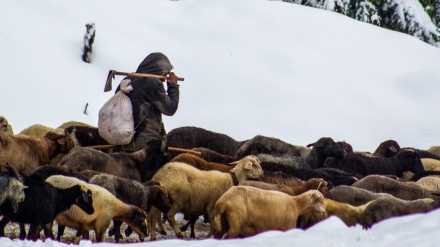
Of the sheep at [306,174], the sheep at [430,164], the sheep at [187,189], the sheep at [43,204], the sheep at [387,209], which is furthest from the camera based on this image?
Answer: the sheep at [430,164]

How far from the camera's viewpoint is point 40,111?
24.0 metres

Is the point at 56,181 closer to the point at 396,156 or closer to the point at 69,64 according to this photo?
the point at 396,156

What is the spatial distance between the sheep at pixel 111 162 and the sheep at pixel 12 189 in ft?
6.46

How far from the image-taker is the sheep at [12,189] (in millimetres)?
11836

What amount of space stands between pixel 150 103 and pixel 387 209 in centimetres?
344

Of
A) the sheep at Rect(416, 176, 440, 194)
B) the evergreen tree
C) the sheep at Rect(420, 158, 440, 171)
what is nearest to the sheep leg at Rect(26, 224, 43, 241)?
the sheep at Rect(416, 176, 440, 194)

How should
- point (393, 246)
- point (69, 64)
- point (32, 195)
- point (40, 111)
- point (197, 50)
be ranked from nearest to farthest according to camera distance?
point (393, 246) → point (32, 195) → point (40, 111) → point (69, 64) → point (197, 50)

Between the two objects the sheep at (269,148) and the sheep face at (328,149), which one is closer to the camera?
the sheep face at (328,149)

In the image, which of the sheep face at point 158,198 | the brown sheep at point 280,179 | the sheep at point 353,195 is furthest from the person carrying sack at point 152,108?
the sheep at point 353,195

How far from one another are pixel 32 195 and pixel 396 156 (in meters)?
9.05

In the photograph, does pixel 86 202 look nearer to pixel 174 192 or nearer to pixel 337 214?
pixel 174 192

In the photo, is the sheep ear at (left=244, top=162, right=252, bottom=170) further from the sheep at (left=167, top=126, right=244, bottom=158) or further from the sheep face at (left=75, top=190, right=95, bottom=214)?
the sheep at (left=167, top=126, right=244, bottom=158)

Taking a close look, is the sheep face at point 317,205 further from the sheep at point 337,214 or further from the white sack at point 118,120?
the white sack at point 118,120

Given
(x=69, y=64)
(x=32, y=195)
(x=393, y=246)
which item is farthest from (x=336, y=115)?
(x=393, y=246)
